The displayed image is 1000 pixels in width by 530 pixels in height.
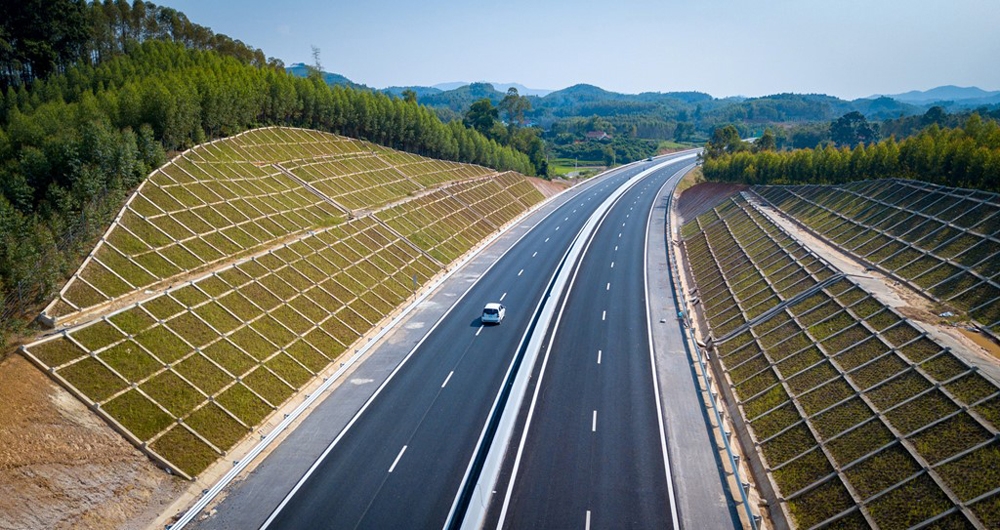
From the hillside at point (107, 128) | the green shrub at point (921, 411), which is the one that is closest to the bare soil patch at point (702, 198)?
the hillside at point (107, 128)

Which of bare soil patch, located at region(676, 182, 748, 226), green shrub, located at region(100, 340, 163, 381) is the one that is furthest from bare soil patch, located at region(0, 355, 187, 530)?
bare soil patch, located at region(676, 182, 748, 226)

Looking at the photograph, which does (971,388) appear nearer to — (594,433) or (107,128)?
(594,433)

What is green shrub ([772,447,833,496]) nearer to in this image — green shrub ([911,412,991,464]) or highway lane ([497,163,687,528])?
green shrub ([911,412,991,464])

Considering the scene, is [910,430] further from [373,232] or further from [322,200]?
[322,200]

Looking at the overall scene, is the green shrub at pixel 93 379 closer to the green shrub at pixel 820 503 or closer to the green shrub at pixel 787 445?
the green shrub at pixel 820 503

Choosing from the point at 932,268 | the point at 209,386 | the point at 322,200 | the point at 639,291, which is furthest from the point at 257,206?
the point at 932,268

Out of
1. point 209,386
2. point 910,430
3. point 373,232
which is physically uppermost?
point 373,232
